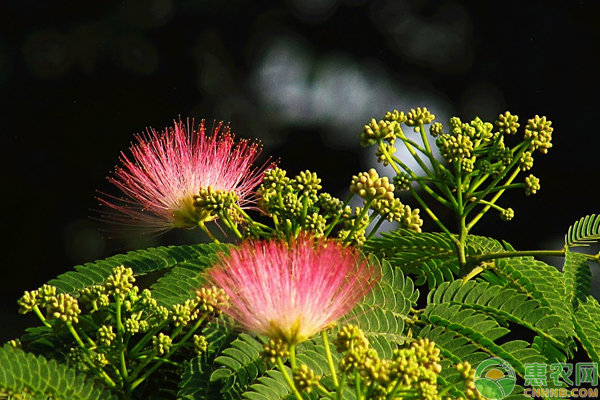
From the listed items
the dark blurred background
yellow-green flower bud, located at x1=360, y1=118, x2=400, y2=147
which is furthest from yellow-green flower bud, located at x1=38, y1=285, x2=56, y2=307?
the dark blurred background

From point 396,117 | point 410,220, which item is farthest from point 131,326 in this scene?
point 396,117

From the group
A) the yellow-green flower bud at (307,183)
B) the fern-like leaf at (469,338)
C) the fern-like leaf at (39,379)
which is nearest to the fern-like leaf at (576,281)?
the fern-like leaf at (469,338)

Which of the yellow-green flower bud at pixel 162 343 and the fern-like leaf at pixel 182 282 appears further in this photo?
the fern-like leaf at pixel 182 282

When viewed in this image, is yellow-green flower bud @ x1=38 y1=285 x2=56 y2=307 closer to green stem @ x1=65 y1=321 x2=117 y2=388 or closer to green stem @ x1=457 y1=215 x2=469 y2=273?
green stem @ x1=65 y1=321 x2=117 y2=388

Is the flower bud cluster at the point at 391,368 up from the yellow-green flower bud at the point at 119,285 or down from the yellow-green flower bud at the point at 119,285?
down

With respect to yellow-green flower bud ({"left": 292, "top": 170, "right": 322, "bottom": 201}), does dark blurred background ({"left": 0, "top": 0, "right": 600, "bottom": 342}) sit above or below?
above

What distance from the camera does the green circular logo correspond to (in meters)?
1.16

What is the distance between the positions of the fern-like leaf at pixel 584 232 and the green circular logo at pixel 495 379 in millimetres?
488

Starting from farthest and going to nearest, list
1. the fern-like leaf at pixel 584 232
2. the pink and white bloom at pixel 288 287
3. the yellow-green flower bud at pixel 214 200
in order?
the fern-like leaf at pixel 584 232
the yellow-green flower bud at pixel 214 200
the pink and white bloom at pixel 288 287

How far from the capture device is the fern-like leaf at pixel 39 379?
103cm

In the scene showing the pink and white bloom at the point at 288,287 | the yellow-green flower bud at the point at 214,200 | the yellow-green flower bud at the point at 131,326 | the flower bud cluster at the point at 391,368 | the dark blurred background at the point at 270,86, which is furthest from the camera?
the dark blurred background at the point at 270,86

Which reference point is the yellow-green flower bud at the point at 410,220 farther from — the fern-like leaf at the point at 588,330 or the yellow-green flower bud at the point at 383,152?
the fern-like leaf at the point at 588,330

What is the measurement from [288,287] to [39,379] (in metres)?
0.36

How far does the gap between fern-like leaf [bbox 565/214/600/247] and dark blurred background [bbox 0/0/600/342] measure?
2124mm
